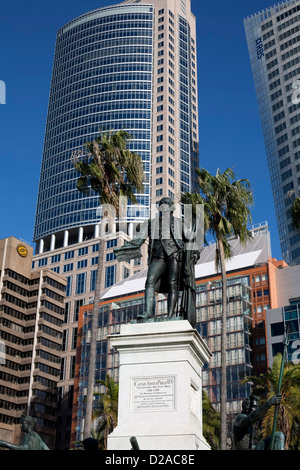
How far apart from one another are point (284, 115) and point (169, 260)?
603 ft

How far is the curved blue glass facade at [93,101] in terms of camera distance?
6718 inches

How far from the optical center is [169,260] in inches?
499

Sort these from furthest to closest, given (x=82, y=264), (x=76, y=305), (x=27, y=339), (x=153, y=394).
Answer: (x=82, y=264) < (x=76, y=305) < (x=27, y=339) < (x=153, y=394)

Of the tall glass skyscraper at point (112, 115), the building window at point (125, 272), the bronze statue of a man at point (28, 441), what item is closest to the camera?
the bronze statue of a man at point (28, 441)

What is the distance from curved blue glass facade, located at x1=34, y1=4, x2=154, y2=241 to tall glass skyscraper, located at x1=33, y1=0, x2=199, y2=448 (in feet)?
0.98

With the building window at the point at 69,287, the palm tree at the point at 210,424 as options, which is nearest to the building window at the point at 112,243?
the building window at the point at 69,287

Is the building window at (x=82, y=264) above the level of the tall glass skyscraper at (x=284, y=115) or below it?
below

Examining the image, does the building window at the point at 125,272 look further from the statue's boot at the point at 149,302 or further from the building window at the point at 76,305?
the statue's boot at the point at 149,302

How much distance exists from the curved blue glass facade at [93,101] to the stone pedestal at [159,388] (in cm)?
15175

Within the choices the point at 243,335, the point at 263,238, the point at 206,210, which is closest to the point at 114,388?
the point at 206,210

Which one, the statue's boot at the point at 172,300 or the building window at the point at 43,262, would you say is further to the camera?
the building window at the point at 43,262

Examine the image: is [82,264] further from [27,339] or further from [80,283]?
[27,339]

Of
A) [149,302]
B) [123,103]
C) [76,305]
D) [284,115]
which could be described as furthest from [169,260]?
[284,115]

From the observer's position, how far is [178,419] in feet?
34.4
